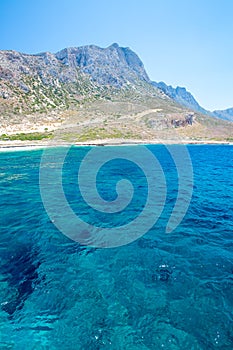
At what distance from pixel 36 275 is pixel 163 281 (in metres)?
5.44

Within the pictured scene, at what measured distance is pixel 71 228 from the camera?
51.4ft

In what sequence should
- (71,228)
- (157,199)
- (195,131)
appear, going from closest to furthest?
(71,228) → (157,199) → (195,131)

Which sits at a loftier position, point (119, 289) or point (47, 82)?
point (47, 82)

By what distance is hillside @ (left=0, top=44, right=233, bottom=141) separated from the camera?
10675cm

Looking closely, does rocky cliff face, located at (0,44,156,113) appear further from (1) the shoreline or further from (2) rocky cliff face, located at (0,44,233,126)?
(1) the shoreline

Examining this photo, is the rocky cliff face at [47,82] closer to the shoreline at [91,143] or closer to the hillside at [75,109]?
the hillside at [75,109]

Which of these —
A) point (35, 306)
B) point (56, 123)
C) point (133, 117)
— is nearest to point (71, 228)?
point (35, 306)

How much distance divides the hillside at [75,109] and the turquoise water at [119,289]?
79522 millimetres

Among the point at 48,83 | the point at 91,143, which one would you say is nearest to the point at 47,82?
the point at 48,83

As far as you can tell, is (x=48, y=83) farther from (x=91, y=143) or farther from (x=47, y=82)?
(x=91, y=143)

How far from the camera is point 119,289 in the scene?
9703mm

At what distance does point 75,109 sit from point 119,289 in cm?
13481

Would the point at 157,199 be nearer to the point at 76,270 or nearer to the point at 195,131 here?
the point at 76,270

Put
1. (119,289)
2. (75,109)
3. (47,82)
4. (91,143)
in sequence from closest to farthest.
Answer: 1. (119,289)
2. (91,143)
3. (75,109)
4. (47,82)
